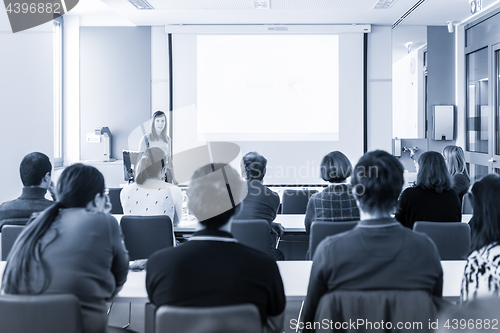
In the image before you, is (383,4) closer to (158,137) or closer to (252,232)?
(158,137)

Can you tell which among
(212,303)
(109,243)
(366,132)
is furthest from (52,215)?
(366,132)

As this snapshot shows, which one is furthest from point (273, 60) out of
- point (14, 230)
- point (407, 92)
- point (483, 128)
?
point (14, 230)

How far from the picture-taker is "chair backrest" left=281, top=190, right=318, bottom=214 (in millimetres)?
4207

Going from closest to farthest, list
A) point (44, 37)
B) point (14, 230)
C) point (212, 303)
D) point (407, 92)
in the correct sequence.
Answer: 1. point (212, 303)
2. point (14, 230)
3. point (44, 37)
4. point (407, 92)

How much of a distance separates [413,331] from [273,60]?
209 inches

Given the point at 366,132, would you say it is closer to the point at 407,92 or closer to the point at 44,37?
the point at 407,92

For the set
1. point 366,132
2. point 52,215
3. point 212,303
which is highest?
point 366,132

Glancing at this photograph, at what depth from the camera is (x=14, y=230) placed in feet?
7.82

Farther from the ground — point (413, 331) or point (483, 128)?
point (483, 128)

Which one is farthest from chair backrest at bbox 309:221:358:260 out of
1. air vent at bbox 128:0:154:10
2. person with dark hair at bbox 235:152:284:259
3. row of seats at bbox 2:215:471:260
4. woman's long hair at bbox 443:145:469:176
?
air vent at bbox 128:0:154:10

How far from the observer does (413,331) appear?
144 cm

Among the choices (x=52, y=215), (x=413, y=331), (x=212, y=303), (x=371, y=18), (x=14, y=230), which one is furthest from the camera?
(x=371, y=18)

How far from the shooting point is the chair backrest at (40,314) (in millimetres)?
1373

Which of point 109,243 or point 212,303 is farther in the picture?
point 109,243
